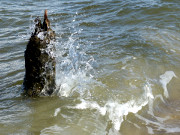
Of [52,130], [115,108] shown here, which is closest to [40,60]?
[52,130]

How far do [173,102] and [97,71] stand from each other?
5.78ft

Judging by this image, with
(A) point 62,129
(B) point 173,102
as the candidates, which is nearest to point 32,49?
(A) point 62,129

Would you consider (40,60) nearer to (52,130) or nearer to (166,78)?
(52,130)

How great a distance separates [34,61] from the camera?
165 inches

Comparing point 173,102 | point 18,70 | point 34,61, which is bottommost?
point 173,102

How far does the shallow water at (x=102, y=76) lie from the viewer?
398 centimetres

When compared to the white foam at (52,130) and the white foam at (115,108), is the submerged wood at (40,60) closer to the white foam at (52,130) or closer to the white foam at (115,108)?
the white foam at (115,108)

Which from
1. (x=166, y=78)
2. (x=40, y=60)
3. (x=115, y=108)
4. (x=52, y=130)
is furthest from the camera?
(x=166, y=78)

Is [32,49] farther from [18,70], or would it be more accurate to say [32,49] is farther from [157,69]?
[157,69]

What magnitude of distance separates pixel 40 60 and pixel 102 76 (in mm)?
1706

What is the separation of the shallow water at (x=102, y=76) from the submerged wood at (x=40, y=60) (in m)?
0.23

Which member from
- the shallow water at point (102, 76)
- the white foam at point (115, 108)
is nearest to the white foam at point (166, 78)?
the shallow water at point (102, 76)

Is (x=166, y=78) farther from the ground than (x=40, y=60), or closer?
closer

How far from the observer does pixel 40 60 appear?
4.20 m
